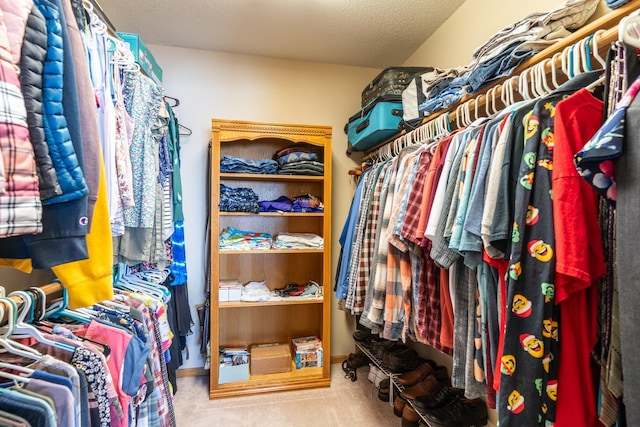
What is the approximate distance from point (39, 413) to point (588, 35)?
153cm

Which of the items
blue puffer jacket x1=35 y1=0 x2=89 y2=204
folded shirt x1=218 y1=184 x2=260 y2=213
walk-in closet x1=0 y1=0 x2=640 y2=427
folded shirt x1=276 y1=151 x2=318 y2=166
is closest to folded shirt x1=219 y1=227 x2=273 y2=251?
walk-in closet x1=0 y1=0 x2=640 y2=427

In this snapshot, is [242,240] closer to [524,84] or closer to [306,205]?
[306,205]

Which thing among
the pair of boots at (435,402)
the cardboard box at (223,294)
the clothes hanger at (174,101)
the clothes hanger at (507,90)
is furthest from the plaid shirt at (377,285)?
the clothes hanger at (174,101)

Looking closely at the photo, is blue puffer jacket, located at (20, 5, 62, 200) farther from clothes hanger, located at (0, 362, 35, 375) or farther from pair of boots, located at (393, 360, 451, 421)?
pair of boots, located at (393, 360, 451, 421)

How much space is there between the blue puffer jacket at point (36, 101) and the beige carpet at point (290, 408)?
174 cm

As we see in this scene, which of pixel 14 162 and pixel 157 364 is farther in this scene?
pixel 157 364

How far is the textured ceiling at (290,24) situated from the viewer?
1.78 meters

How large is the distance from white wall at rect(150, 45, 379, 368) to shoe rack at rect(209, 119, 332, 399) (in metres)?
0.19

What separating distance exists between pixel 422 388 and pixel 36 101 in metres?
1.89

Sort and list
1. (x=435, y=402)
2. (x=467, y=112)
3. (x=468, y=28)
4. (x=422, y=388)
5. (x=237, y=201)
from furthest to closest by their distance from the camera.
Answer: (x=237, y=201) < (x=468, y=28) < (x=422, y=388) < (x=435, y=402) < (x=467, y=112)

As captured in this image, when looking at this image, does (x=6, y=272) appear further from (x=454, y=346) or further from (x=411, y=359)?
(x=411, y=359)

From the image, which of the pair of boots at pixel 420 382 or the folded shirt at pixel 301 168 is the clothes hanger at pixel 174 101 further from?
the pair of boots at pixel 420 382

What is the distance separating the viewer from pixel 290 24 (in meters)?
1.96

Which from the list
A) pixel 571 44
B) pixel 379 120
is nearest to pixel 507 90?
pixel 571 44
